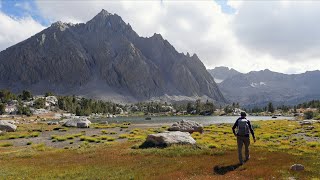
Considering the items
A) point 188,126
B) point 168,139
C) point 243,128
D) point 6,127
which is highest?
point 243,128

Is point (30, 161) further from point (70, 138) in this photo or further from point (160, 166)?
point (70, 138)

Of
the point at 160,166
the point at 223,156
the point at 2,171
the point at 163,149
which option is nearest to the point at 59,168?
the point at 2,171

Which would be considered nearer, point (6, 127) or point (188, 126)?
point (188, 126)

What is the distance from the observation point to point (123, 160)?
34.5m

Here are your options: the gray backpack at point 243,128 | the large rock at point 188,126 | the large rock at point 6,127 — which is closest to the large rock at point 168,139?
the gray backpack at point 243,128

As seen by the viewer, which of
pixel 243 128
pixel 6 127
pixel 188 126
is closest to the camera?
pixel 243 128

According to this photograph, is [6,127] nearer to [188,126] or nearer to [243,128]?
[188,126]

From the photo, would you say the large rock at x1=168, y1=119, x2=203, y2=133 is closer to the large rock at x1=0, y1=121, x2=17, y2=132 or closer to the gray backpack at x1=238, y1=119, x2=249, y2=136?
the gray backpack at x1=238, y1=119, x2=249, y2=136

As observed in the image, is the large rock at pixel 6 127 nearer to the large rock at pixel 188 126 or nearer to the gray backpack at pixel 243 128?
the large rock at pixel 188 126

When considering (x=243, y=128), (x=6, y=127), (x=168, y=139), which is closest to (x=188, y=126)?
(x=168, y=139)

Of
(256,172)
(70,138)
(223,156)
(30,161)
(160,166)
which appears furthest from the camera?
(70,138)

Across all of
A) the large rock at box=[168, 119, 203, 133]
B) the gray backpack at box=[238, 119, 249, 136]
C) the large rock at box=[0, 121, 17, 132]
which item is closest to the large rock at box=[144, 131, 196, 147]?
the gray backpack at box=[238, 119, 249, 136]

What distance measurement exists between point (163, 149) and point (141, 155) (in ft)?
10.9

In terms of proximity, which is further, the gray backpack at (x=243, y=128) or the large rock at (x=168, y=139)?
the large rock at (x=168, y=139)
